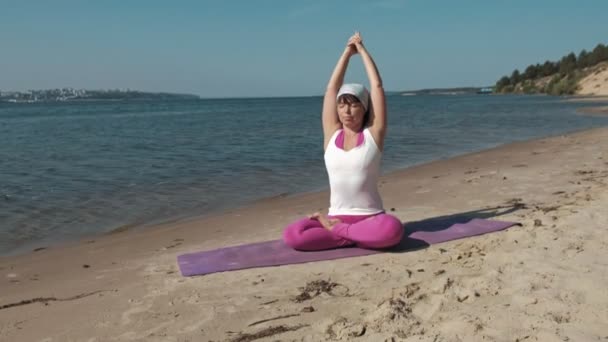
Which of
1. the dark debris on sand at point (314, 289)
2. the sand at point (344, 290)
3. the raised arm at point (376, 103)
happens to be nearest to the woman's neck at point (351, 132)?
the raised arm at point (376, 103)

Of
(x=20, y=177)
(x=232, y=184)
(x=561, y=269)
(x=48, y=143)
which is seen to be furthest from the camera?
(x=48, y=143)

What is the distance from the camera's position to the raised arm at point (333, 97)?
565 cm

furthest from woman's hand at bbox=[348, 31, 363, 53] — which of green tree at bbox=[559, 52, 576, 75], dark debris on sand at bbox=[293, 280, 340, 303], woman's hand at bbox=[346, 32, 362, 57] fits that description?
green tree at bbox=[559, 52, 576, 75]

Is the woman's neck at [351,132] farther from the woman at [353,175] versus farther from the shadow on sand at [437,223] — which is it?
the shadow on sand at [437,223]

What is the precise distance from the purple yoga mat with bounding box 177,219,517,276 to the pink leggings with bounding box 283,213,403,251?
2.9 inches

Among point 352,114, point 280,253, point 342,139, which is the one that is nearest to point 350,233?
point 280,253

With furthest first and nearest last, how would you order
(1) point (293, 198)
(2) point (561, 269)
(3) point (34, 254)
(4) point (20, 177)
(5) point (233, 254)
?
(4) point (20, 177) < (1) point (293, 198) < (3) point (34, 254) < (5) point (233, 254) < (2) point (561, 269)

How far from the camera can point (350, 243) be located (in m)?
5.29

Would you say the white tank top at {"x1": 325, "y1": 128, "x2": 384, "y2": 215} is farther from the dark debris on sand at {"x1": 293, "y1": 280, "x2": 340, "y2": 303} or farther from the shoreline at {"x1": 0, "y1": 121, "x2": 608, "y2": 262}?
the shoreline at {"x1": 0, "y1": 121, "x2": 608, "y2": 262}

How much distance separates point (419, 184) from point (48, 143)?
17.3m

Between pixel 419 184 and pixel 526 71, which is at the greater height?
pixel 526 71

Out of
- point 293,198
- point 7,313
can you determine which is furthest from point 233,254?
point 293,198

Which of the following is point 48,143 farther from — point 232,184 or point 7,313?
point 7,313

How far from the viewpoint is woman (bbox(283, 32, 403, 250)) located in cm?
519
